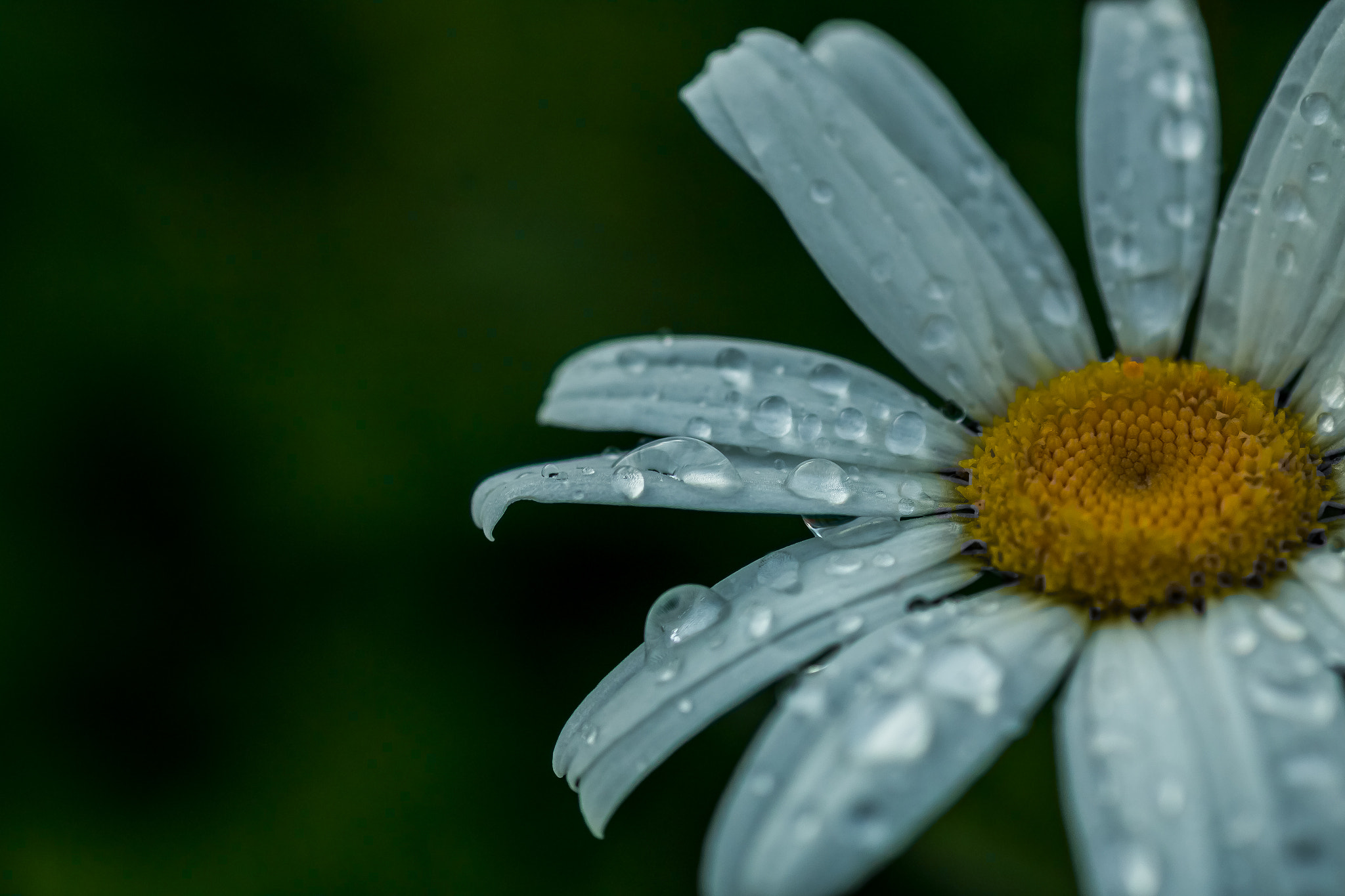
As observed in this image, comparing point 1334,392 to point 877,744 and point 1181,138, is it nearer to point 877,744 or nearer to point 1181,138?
Result: point 1181,138

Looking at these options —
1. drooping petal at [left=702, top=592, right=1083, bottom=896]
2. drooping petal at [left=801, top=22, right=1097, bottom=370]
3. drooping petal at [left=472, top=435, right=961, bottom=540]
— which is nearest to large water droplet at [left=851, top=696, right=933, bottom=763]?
drooping petal at [left=702, top=592, right=1083, bottom=896]

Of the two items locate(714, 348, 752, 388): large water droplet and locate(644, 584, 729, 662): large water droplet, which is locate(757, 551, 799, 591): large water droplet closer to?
locate(644, 584, 729, 662): large water droplet

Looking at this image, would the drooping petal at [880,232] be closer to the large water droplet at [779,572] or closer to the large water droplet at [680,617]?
the large water droplet at [779,572]

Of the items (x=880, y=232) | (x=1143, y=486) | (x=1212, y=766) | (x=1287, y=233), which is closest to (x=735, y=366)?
(x=880, y=232)

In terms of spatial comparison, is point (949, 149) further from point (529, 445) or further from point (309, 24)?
point (309, 24)

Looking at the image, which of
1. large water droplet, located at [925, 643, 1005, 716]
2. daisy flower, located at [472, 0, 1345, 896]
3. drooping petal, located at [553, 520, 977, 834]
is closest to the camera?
daisy flower, located at [472, 0, 1345, 896]

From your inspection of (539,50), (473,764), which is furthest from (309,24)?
(473,764)
